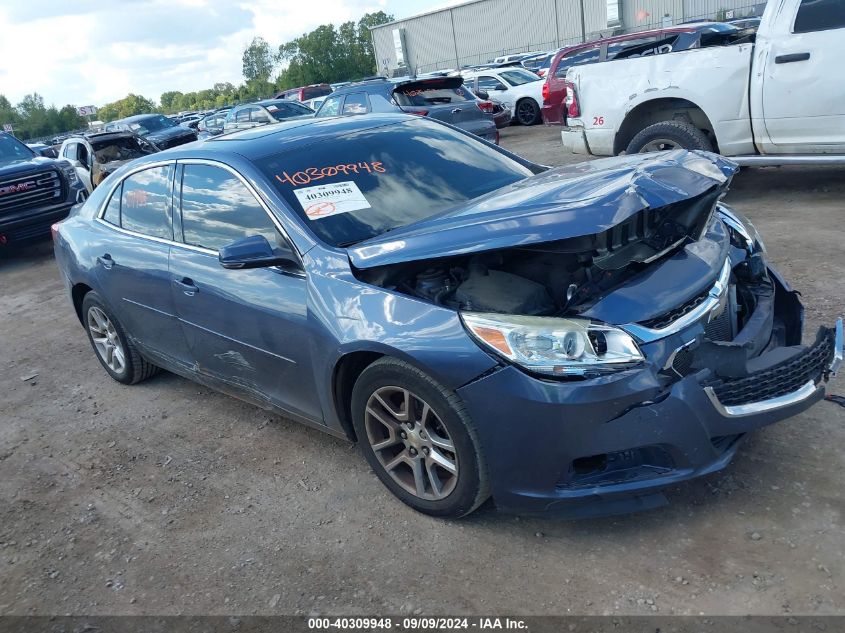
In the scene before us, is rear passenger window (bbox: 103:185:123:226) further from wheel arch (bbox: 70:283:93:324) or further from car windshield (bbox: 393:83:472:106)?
car windshield (bbox: 393:83:472:106)

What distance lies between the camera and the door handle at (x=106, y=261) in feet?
15.1

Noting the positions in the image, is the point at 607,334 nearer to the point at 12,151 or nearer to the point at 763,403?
the point at 763,403

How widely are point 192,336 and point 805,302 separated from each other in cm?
391

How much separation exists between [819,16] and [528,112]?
12.1 meters

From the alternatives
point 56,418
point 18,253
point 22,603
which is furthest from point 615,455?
point 18,253

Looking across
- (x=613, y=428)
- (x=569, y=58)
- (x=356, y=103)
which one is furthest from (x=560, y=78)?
(x=613, y=428)

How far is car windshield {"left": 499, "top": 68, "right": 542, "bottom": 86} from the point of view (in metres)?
18.7

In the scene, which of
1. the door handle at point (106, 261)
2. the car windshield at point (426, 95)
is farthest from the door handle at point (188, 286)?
the car windshield at point (426, 95)

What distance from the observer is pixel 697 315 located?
279 cm

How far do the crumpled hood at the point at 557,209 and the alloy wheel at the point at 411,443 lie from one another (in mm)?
600

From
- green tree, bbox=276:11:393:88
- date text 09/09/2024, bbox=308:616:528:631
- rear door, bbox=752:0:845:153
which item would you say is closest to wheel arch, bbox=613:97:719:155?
rear door, bbox=752:0:845:153

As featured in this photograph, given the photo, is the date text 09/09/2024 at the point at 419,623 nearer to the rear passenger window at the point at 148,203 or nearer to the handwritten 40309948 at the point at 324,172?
the handwritten 40309948 at the point at 324,172

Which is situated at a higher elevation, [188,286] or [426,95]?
[426,95]

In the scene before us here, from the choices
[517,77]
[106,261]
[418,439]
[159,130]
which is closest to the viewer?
[418,439]
